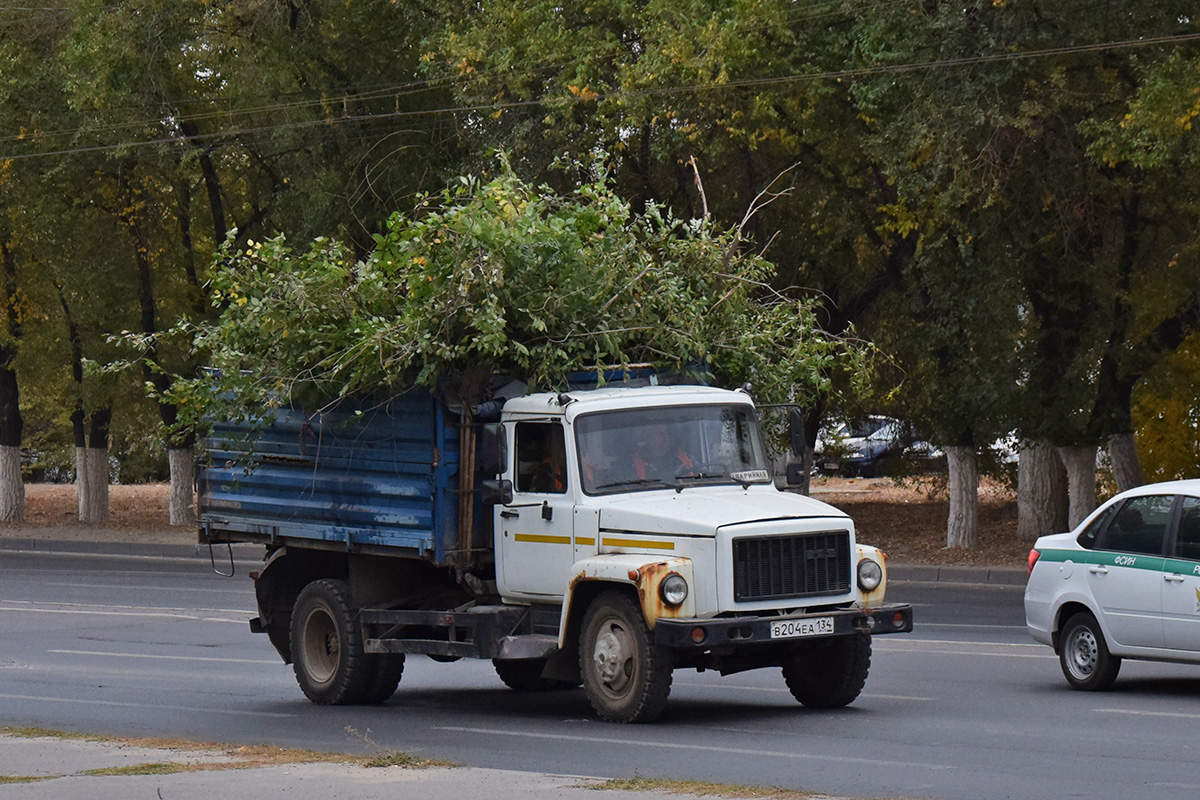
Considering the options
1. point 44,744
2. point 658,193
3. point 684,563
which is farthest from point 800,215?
point 44,744

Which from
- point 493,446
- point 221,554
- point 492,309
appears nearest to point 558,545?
point 493,446

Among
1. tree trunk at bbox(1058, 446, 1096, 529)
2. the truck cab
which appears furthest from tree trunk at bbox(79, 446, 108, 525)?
the truck cab

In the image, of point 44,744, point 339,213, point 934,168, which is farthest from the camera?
point 339,213

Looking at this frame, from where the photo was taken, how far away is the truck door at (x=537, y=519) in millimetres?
11656

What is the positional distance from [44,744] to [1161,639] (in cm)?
745

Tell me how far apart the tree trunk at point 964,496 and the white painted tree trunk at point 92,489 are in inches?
742

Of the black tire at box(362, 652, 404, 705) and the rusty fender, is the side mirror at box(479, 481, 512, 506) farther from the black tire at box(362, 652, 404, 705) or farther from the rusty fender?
the black tire at box(362, 652, 404, 705)

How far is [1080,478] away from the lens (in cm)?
2573

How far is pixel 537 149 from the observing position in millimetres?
26203

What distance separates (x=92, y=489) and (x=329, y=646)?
25.2 meters

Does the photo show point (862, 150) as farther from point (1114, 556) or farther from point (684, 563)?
point (684, 563)

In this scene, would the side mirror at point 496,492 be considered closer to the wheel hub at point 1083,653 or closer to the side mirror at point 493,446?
the side mirror at point 493,446

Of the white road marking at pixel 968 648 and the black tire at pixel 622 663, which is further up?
the black tire at pixel 622 663

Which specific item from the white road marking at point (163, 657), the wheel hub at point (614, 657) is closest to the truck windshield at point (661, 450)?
the wheel hub at point (614, 657)
